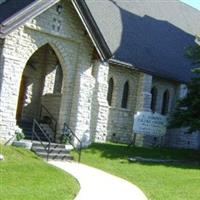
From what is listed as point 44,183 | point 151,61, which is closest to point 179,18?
point 151,61

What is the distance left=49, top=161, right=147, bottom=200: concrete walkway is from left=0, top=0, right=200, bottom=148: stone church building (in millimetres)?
3749

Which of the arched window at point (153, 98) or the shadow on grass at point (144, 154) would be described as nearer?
the shadow on grass at point (144, 154)

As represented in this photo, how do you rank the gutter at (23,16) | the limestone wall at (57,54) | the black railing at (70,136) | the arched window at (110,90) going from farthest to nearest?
the arched window at (110,90) → the black railing at (70,136) → the limestone wall at (57,54) → the gutter at (23,16)

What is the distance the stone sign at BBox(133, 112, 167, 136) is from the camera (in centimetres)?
2678

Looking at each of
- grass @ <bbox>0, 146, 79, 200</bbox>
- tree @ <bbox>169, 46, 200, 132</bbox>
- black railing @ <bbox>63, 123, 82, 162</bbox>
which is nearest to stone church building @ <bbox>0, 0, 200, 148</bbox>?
black railing @ <bbox>63, 123, 82, 162</bbox>

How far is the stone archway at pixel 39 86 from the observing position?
25.4 metres

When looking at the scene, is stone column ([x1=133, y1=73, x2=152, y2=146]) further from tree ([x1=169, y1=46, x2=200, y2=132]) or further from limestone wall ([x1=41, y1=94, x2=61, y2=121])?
limestone wall ([x1=41, y1=94, x2=61, y2=121])

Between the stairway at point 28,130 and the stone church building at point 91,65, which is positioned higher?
the stone church building at point 91,65

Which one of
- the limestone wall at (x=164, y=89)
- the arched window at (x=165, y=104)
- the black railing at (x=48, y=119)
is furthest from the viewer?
the arched window at (x=165, y=104)

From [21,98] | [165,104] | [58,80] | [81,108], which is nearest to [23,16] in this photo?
Result: [81,108]

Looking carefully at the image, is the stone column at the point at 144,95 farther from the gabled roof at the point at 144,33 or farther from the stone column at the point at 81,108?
the stone column at the point at 81,108

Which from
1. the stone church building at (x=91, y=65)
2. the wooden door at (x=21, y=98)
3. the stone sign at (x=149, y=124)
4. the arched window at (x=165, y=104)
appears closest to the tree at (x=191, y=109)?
the stone sign at (x=149, y=124)

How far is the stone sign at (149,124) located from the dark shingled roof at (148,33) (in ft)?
11.5

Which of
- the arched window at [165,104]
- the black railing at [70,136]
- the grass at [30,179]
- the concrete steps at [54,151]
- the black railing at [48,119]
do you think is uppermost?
the arched window at [165,104]
